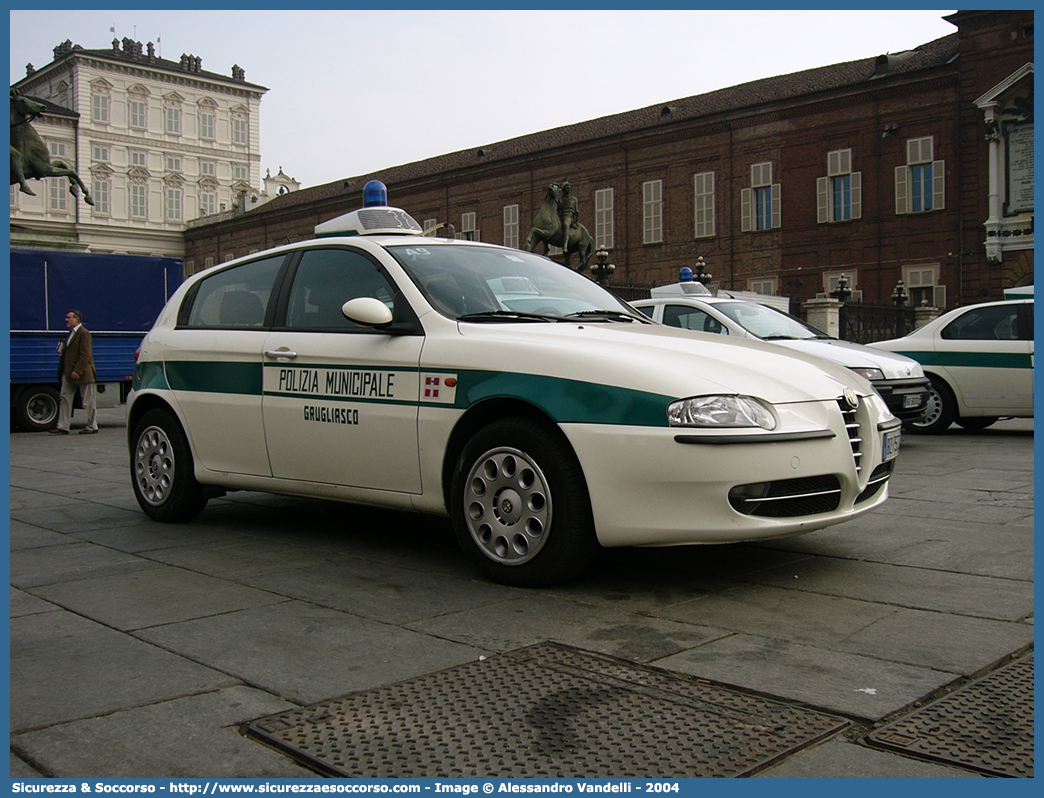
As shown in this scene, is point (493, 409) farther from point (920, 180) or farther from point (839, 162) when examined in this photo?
point (839, 162)

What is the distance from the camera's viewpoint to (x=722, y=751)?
8.48 ft

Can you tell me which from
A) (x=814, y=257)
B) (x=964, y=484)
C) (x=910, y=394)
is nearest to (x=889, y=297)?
(x=814, y=257)

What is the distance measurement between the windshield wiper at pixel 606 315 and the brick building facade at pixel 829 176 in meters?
31.2

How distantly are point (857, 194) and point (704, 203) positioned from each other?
6283mm

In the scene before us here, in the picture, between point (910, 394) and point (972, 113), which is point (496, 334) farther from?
point (972, 113)

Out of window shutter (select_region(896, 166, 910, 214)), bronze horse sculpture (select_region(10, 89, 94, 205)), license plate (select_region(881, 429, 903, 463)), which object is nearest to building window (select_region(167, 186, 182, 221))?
window shutter (select_region(896, 166, 910, 214))

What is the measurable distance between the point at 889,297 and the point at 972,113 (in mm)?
6445

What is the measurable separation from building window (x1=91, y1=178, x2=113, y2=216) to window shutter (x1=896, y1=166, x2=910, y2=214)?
184 feet

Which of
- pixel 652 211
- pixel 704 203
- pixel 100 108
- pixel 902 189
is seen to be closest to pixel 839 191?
pixel 902 189

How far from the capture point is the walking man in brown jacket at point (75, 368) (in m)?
14.4

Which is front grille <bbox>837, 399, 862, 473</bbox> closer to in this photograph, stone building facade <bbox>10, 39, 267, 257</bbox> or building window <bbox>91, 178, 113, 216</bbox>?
stone building facade <bbox>10, 39, 267, 257</bbox>

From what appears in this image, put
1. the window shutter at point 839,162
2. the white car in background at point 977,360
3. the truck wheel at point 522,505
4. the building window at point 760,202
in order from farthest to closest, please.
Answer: the building window at point 760,202
the window shutter at point 839,162
the white car in background at point 977,360
the truck wheel at point 522,505

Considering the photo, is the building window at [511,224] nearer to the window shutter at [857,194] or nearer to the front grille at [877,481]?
the window shutter at [857,194]

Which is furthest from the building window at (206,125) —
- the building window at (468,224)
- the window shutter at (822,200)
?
the window shutter at (822,200)
